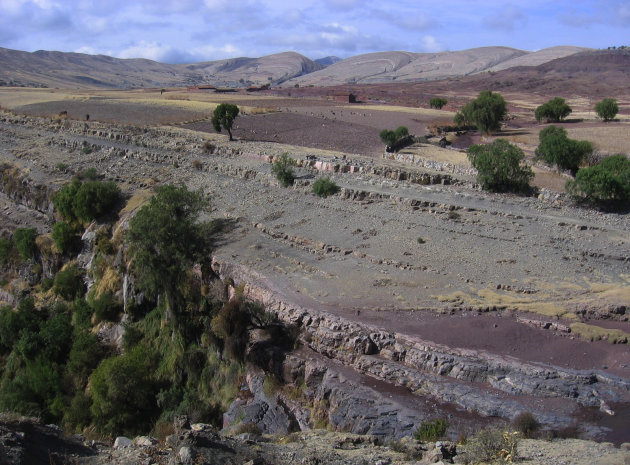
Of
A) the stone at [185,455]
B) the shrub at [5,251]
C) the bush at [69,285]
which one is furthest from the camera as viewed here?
the shrub at [5,251]

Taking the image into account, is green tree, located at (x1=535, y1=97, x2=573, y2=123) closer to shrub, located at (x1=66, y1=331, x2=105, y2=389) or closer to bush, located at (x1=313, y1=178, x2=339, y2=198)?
bush, located at (x1=313, y1=178, x2=339, y2=198)

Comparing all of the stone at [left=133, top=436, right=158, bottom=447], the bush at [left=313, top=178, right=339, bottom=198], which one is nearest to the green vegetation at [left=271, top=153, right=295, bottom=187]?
the bush at [left=313, top=178, right=339, bottom=198]

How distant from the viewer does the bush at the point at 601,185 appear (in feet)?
68.6

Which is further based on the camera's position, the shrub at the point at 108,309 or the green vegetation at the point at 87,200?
the green vegetation at the point at 87,200

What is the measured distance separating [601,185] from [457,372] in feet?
43.0

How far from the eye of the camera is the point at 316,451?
847cm

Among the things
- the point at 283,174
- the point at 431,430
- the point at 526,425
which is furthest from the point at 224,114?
the point at 526,425

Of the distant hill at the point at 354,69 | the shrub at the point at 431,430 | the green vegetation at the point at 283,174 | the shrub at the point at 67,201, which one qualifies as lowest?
the shrub at the point at 431,430

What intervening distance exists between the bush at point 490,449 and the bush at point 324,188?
15.9 meters

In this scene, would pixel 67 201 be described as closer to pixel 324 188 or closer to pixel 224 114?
pixel 324 188

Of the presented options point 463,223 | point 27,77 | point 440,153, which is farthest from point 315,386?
point 27,77

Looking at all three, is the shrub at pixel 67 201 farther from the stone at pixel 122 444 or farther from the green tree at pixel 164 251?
the stone at pixel 122 444

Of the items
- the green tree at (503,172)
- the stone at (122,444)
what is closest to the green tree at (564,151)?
the green tree at (503,172)

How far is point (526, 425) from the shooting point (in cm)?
981
